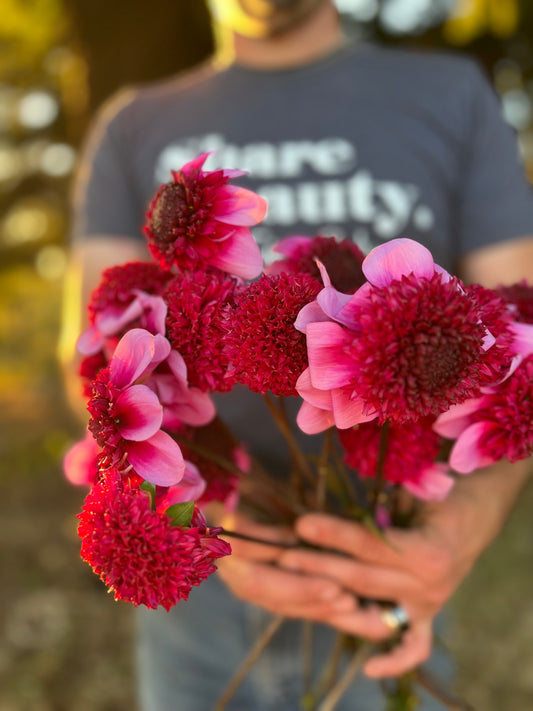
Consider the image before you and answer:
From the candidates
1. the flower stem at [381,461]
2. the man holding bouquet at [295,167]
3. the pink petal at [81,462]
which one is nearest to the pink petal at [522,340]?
the flower stem at [381,461]

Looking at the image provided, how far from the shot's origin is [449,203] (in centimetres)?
120

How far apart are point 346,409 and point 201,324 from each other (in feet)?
0.37

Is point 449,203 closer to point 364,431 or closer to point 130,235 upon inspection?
point 130,235

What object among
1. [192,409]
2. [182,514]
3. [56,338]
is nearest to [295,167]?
A: [192,409]

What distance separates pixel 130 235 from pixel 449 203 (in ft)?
2.15

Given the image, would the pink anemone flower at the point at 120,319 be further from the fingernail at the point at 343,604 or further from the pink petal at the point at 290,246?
the fingernail at the point at 343,604

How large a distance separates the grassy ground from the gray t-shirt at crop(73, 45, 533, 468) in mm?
1661

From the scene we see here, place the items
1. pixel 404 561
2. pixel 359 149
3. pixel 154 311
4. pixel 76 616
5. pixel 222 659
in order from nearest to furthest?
1. pixel 154 311
2. pixel 404 561
3. pixel 359 149
4. pixel 222 659
5. pixel 76 616

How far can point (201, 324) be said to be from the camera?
1.34ft

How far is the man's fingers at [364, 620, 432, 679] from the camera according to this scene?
2.48 feet

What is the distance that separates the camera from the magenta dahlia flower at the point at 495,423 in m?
0.43

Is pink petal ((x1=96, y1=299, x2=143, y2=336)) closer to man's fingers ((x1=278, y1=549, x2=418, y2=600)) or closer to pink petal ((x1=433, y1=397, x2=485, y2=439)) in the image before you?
pink petal ((x1=433, y1=397, x2=485, y2=439))

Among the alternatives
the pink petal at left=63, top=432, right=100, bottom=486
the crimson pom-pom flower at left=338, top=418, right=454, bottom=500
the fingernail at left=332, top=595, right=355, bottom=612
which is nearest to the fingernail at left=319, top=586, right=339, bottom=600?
the fingernail at left=332, top=595, right=355, bottom=612

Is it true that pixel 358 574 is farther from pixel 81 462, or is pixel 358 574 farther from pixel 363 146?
pixel 363 146
